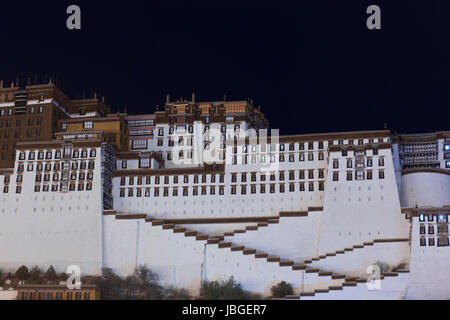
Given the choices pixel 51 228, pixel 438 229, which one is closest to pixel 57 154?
pixel 51 228

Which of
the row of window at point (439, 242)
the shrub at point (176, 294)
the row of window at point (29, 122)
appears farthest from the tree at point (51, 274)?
the row of window at point (439, 242)

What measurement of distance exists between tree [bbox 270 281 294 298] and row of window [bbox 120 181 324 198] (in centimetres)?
1433

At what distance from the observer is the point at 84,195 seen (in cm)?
9238

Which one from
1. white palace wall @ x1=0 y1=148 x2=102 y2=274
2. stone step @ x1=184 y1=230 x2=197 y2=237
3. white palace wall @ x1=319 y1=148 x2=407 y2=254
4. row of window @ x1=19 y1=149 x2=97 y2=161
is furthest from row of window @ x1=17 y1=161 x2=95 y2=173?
white palace wall @ x1=319 y1=148 x2=407 y2=254

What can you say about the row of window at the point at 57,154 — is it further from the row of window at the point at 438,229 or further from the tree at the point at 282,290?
the row of window at the point at 438,229

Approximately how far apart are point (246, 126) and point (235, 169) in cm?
1333

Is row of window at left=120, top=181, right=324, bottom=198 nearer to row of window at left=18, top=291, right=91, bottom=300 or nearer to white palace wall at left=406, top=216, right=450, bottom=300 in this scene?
white palace wall at left=406, top=216, right=450, bottom=300

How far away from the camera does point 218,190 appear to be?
91750 millimetres

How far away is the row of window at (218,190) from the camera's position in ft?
294

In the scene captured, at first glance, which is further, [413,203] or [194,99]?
[194,99]

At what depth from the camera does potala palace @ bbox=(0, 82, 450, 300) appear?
3132 inches

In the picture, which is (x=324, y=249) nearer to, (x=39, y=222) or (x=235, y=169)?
(x=235, y=169)

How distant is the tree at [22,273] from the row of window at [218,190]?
1477 centimetres
